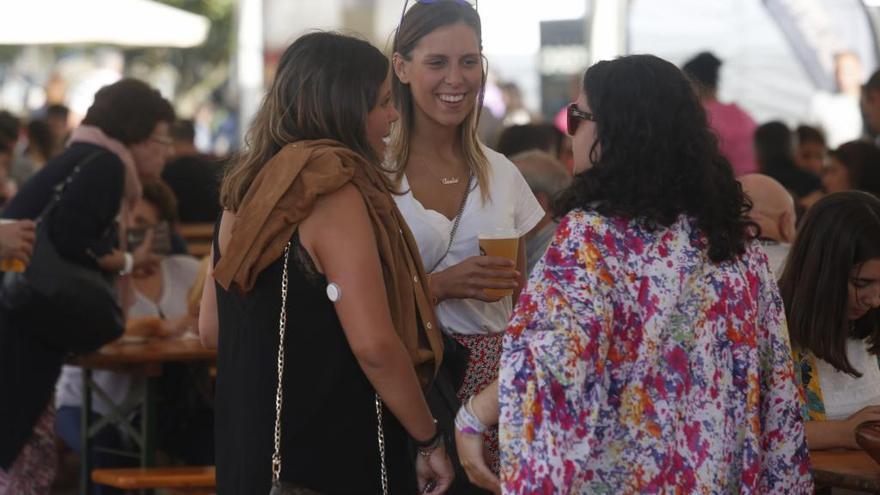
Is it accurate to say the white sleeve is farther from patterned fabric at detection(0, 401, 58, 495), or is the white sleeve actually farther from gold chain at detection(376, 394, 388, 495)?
patterned fabric at detection(0, 401, 58, 495)

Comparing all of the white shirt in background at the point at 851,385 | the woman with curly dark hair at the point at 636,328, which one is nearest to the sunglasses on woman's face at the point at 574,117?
the woman with curly dark hair at the point at 636,328

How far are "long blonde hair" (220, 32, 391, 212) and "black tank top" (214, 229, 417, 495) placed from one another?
0.24 metres

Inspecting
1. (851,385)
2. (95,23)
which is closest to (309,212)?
(851,385)

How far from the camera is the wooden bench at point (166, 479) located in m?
5.08

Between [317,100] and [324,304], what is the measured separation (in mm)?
417

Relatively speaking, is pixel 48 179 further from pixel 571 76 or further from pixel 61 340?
pixel 571 76

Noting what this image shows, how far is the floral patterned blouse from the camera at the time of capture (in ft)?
8.33

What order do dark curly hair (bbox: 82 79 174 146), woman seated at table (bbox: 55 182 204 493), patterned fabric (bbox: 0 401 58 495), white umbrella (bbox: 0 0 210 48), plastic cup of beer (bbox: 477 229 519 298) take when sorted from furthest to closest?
white umbrella (bbox: 0 0 210 48)
woman seated at table (bbox: 55 182 204 493)
dark curly hair (bbox: 82 79 174 146)
patterned fabric (bbox: 0 401 58 495)
plastic cup of beer (bbox: 477 229 519 298)

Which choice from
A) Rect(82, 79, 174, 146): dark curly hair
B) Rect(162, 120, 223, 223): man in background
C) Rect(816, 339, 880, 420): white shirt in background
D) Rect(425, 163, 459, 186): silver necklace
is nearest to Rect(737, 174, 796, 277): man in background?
Rect(816, 339, 880, 420): white shirt in background

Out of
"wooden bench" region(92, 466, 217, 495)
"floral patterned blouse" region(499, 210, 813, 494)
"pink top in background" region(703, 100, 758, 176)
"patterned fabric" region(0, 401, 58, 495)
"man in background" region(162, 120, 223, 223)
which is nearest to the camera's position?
"floral patterned blouse" region(499, 210, 813, 494)

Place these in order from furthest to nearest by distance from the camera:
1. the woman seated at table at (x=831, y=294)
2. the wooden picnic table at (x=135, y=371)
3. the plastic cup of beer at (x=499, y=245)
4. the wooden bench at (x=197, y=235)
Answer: the wooden bench at (x=197, y=235), the wooden picnic table at (x=135, y=371), the woman seated at table at (x=831, y=294), the plastic cup of beer at (x=499, y=245)

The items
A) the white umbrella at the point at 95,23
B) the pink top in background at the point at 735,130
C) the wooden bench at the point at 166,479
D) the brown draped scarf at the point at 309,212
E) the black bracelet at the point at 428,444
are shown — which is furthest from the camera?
Answer: the white umbrella at the point at 95,23

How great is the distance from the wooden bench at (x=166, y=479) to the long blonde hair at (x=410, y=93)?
70.5 inches

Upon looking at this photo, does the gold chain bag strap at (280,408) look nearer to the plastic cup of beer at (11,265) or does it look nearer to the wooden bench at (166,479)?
the wooden bench at (166,479)
